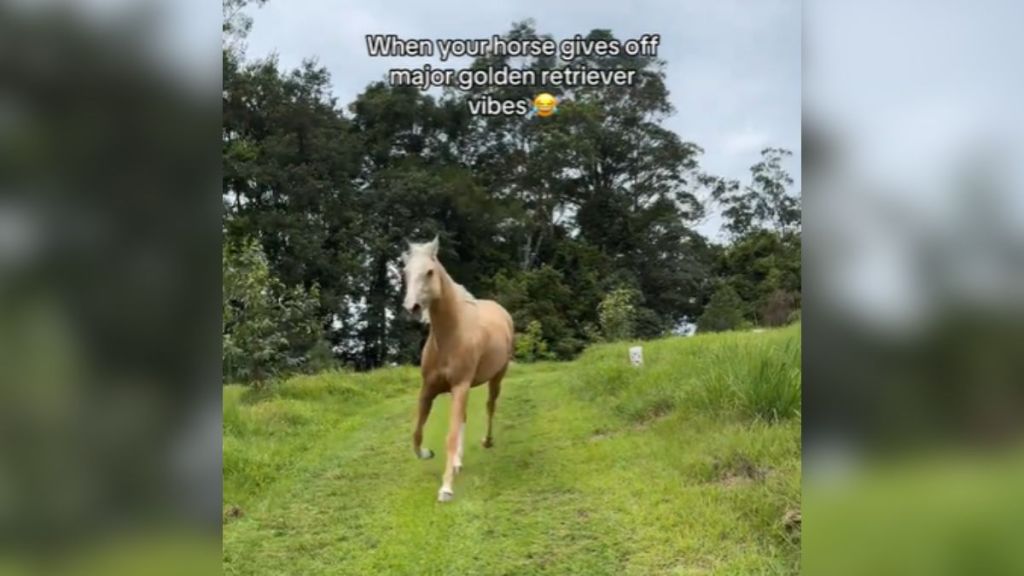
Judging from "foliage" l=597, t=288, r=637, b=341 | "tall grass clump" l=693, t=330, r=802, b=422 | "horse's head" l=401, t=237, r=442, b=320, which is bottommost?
"tall grass clump" l=693, t=330, r=802, b=422

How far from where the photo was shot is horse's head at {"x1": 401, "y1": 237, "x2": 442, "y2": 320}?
10.3 feet

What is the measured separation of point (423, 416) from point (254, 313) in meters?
0.72

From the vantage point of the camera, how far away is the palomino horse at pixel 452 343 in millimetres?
3166

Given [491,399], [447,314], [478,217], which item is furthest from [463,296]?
[491,399]

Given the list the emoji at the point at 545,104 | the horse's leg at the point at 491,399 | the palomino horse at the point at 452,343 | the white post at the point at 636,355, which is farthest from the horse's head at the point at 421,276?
the white post at the point at 636,355

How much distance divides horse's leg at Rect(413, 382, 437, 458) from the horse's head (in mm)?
299

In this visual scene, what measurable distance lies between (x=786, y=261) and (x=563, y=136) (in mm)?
947

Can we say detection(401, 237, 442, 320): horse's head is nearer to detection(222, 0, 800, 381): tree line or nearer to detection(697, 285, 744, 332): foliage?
detection(222, 0, 800, 381): tree line

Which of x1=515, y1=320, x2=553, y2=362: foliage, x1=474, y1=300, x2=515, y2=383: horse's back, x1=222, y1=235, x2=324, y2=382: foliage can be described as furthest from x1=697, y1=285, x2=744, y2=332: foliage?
x1=222, y1=235, x2=324, y2=382: foliage

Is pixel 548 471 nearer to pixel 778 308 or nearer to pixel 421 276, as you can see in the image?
pixel 421 276

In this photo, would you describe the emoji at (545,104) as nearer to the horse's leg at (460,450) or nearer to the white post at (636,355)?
the white post at (636,355)

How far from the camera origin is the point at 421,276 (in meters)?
3.16

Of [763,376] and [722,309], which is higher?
[722,309]
